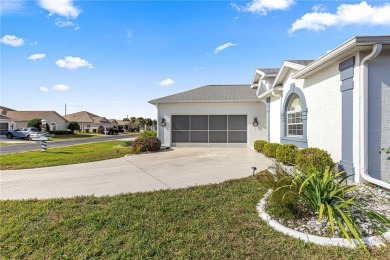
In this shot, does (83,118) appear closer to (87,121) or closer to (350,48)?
(87,121)

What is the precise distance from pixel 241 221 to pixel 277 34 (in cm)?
1031

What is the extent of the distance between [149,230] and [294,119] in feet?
28.2

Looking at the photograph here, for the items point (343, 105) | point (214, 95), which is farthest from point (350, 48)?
point (214, 95)

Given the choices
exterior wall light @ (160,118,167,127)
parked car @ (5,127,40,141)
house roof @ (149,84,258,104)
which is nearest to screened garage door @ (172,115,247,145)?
exterior wall light @ (160,118,167,127)

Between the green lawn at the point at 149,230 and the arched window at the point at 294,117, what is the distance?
568cm

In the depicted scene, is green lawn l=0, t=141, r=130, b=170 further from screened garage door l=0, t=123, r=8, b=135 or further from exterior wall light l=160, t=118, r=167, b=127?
screened garage door l=0, t=123, r=8, b=135

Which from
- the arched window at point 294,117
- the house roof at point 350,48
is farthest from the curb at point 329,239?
the arched window at point 294,117

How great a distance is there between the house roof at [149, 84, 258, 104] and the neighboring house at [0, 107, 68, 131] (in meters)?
36.4

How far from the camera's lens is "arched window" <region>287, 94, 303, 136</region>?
9062mm

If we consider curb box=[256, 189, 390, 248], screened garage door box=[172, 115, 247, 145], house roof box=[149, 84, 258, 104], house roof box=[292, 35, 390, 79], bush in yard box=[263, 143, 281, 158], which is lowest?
curb box=[256, 189, 390, 248]

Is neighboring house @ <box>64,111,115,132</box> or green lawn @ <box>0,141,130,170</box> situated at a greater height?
neighboring house @ <box>64,111,115,132</box>

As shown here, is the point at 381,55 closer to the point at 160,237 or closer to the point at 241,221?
the point at 241,221

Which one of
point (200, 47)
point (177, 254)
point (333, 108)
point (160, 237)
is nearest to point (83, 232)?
point (160, 237)

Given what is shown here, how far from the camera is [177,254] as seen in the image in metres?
2.74
